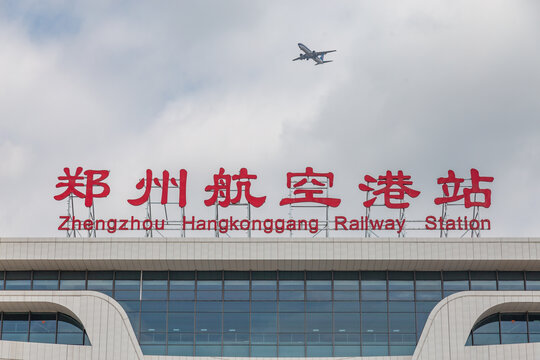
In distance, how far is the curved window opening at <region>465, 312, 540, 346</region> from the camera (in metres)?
62.8

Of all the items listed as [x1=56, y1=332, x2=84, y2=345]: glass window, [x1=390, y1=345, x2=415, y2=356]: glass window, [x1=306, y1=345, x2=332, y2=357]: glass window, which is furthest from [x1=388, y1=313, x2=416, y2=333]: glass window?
[x1=56, y1=332, x2=84, y2=345]: glass window

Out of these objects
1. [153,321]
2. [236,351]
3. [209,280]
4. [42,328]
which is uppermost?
[209,280]

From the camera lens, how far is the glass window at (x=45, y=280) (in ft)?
211

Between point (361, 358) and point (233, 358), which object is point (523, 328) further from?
point (233, 358)

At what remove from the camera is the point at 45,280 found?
64312 mm

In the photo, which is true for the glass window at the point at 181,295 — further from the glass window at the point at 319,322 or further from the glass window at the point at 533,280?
the glass window at the point at 533,280

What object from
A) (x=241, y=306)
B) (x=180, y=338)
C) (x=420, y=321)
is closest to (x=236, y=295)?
(x=241, y=306)

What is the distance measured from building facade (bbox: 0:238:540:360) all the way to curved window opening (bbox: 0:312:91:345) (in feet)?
0.21

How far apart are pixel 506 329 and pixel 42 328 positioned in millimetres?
28110

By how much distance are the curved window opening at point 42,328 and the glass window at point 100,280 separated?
7.83 feet

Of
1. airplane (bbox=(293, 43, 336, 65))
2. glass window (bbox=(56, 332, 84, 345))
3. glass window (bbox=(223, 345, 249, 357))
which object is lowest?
glass window (bbox=(223, 345, 249, 357))

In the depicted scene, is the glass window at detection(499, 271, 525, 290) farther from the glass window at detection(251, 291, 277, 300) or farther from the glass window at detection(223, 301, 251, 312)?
the glass window at detection(223, 301, 251, 312)

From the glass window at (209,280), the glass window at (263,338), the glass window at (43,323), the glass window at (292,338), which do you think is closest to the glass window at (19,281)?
the glass window at (43,323)

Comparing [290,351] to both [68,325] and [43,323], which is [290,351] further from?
[43,323]
